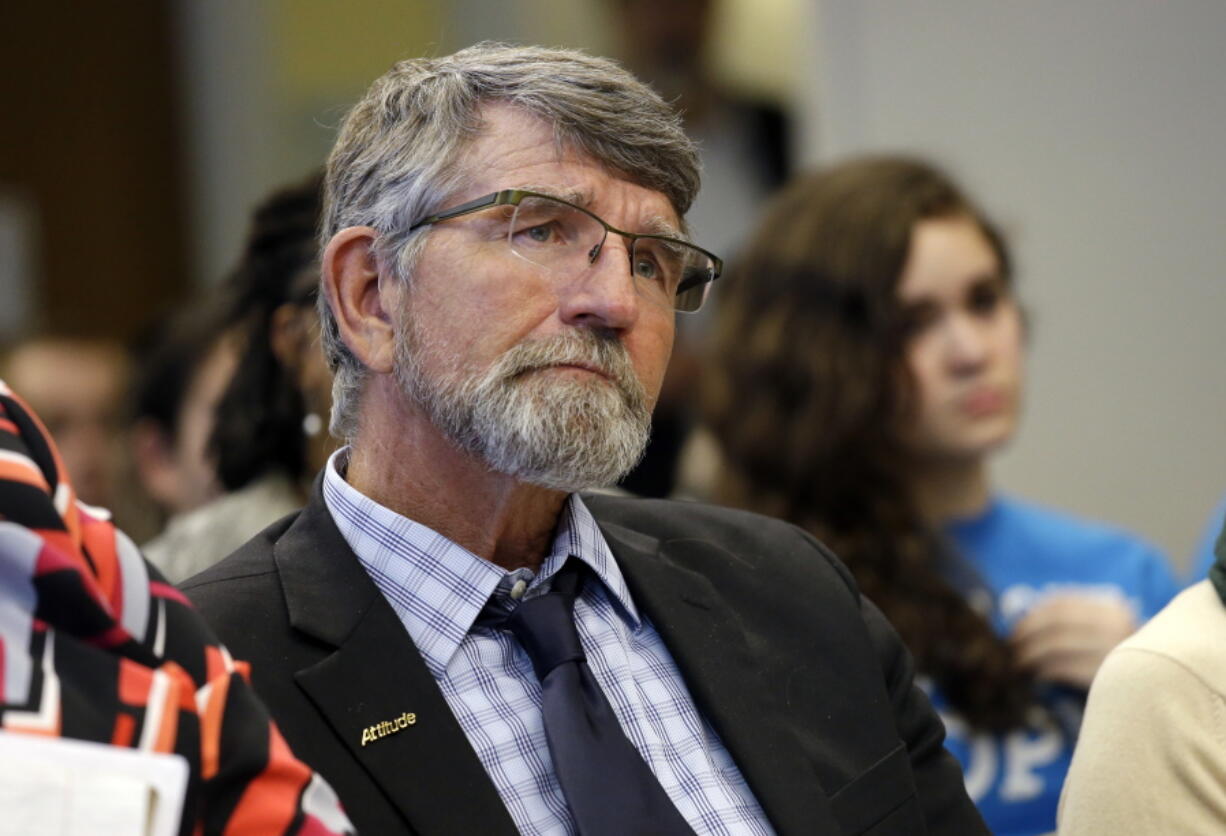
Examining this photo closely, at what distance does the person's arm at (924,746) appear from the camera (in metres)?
1.88

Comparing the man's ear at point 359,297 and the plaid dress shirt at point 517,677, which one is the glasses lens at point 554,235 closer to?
the man's ear at point 359,297

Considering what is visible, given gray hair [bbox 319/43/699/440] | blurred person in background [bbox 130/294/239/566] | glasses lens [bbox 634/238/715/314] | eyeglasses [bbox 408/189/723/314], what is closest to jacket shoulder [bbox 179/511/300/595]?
gray hair [bbox 319/43/699/440]

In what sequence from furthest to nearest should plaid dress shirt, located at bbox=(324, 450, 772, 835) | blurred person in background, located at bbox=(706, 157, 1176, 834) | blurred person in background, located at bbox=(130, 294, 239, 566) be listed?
blurred person in background, located at bbox=(130, 294, 239, 566)
blurred person in background, located at bbox=(706, 157, 1176, 834)
plaid dress shirt, located at bbox=(324, 450, 772, 835)

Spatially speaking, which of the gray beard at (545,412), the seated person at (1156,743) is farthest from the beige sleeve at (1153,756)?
the gray beard at (545,412)

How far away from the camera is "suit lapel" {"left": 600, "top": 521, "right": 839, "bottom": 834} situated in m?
1.69

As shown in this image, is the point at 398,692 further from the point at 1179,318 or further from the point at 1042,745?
the point at 1179,318

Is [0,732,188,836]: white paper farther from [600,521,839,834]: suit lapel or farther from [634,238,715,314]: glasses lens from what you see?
[634,238,715,314]: glasses lens

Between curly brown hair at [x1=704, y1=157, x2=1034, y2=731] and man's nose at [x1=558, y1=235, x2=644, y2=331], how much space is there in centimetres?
108

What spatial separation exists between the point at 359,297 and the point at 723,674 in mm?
577

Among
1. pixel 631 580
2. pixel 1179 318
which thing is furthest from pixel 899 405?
pixel 1179 318

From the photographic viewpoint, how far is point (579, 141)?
174cm

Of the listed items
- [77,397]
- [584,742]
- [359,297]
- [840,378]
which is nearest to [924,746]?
[584,742]

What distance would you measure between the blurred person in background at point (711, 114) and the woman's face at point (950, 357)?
133 centimetres

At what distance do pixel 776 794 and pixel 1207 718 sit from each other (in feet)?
1.57
